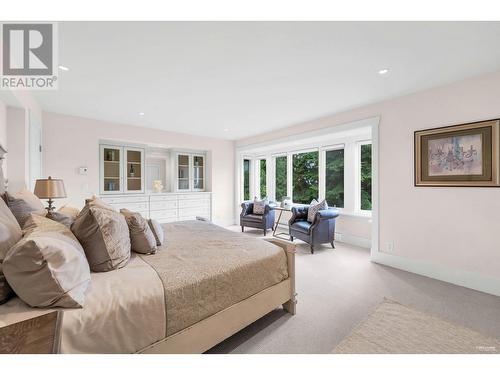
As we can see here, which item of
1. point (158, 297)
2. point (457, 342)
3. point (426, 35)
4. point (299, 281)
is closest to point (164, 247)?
point (158, 297)

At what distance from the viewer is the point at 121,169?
450 cm

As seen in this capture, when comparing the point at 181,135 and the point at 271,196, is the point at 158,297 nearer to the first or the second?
the point at 181,135

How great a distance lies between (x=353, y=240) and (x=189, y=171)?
4.01m

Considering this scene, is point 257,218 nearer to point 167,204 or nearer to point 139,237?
point 167,204

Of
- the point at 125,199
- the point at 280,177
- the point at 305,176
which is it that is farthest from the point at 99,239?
the point at 280,177

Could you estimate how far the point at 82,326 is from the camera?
0.99 m

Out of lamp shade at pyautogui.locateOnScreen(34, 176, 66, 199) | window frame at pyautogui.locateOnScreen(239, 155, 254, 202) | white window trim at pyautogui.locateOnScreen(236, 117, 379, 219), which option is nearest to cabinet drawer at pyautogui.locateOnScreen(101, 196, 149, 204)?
lamp shade at pyautogui.locateOnScreen(34, 176, 66, 199)

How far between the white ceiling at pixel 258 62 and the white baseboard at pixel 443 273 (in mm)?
2217

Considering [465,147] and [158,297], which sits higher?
[465,147]

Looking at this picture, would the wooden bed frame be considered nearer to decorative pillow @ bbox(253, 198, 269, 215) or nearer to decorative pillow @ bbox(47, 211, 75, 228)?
decorative pillow @ bbox(47, 211, 75, 228)

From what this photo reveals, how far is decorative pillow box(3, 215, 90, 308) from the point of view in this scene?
967 millimetres

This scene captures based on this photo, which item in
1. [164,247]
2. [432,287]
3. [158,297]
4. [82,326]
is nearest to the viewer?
[82,326]

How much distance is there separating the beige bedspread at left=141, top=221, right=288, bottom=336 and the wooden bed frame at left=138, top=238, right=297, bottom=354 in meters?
0.04
